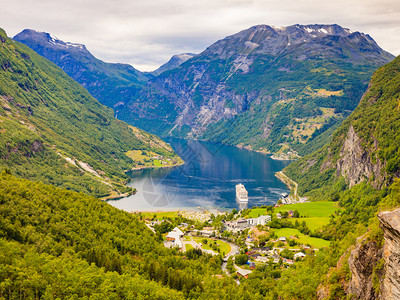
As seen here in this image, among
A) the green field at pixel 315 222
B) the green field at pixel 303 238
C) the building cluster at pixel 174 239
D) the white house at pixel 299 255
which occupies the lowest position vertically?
the building cluster at pixel 174 239

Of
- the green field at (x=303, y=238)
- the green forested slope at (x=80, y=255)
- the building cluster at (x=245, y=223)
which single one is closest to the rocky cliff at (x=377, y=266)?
the green forested slope at (x=80, y=255)

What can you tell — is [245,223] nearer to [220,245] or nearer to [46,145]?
[220,245]

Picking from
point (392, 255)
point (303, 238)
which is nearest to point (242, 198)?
point (303, 238)

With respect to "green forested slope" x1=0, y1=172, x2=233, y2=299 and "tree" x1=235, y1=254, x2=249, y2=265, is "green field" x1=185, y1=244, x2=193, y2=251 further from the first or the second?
"tree" x1=235, y1=254, x2=249, y2=265

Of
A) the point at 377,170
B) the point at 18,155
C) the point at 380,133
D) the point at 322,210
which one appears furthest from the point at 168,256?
the point at 18,155

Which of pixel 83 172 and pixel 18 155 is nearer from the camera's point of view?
pixel 18 155

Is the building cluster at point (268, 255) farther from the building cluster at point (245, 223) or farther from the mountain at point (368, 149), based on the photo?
the mountain at point (368, 149)

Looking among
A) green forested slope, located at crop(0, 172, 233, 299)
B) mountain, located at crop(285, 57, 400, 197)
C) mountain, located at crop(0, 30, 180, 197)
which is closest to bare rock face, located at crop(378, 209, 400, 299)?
green forested slope, located at crop(0, 172, 233, 299)

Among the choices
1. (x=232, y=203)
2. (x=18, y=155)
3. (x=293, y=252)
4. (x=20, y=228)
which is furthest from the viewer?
(x=18, y=155)

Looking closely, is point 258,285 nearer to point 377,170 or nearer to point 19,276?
point 19,276
